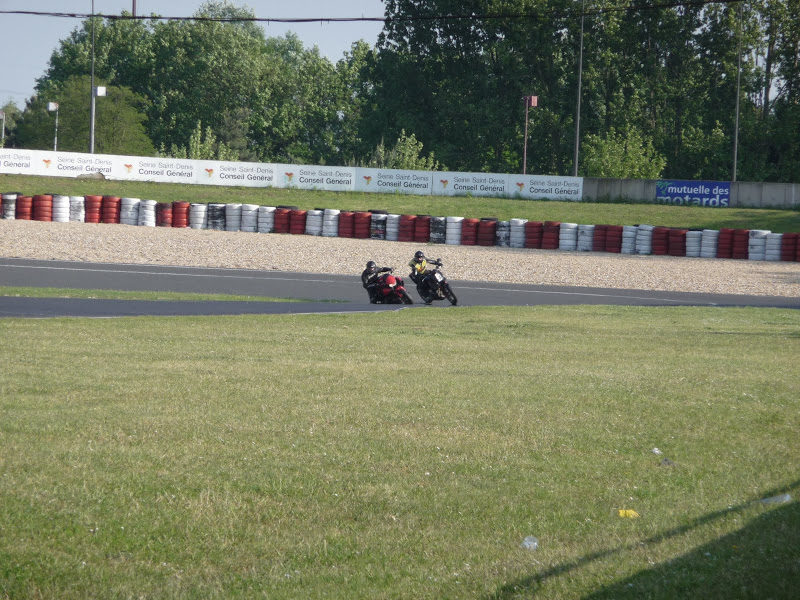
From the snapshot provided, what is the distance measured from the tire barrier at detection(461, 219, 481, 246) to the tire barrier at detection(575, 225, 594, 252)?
157 inches

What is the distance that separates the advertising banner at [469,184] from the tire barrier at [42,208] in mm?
17941

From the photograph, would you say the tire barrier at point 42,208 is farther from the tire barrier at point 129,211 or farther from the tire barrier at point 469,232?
the tire barrier at point 469,232

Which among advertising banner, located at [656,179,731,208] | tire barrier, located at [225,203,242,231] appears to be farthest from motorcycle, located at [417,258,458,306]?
advertising banner, located at [656,179,731,208]

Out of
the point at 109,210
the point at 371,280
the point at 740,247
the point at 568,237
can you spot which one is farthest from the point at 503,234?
the point at 371,280

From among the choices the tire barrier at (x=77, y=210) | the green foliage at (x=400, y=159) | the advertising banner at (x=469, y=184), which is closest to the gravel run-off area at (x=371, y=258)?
the tire barrier at (x=77, y=210)

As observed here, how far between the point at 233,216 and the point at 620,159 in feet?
101

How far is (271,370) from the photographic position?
10.0 metres

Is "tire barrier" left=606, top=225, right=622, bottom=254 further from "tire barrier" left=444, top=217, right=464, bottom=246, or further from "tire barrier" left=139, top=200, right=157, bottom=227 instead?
"tire barrier" left=139, top=200, right=157, bottom=227

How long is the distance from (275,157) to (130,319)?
257 feet

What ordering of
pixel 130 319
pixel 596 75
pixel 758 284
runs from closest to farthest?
pixel 130 319
pixel 758 284
pixel 596 75

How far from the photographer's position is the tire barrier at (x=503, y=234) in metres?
38.8

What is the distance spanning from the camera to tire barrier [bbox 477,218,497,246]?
39.2 metres

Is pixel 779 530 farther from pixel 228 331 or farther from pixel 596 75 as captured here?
pixel 596 75

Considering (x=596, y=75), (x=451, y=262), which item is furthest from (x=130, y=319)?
(x=596, y=75)
